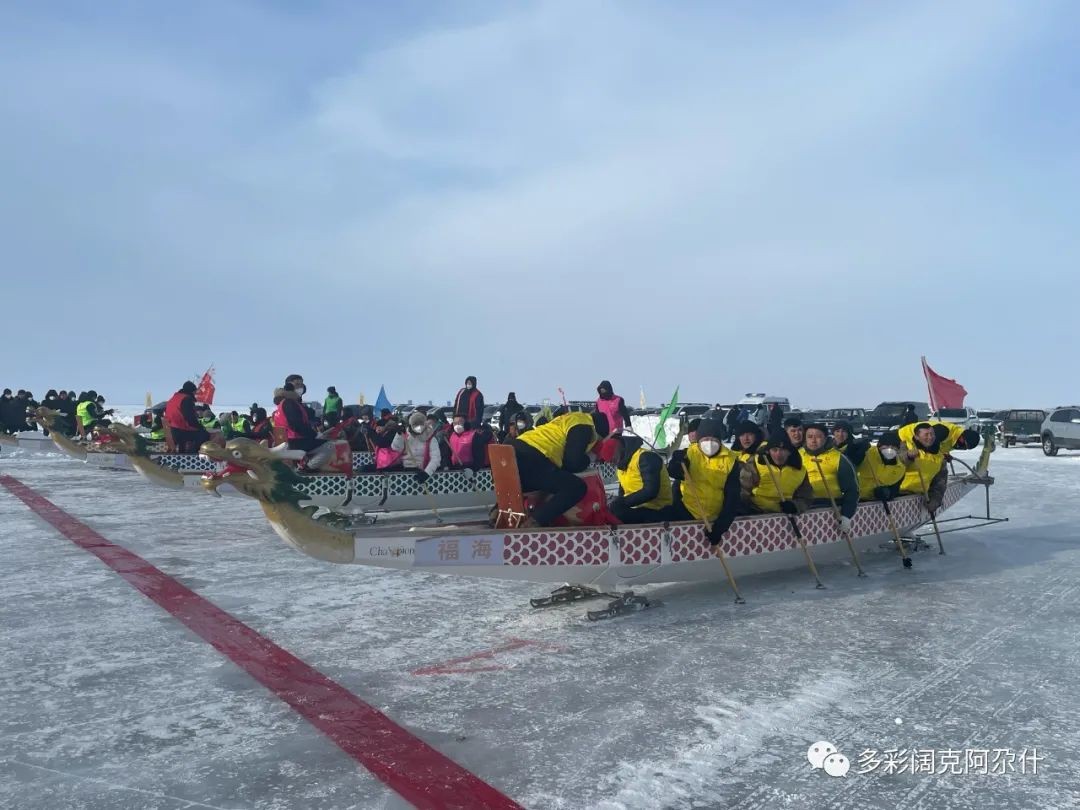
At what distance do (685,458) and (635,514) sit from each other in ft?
2.10

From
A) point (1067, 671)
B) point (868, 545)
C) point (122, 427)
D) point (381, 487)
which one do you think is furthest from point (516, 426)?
point (1067, 671)

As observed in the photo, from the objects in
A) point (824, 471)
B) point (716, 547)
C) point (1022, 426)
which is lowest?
point (716, 547)

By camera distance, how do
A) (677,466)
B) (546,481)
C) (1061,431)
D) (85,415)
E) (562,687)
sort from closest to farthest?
(562,687), (546,481), (677,466), (85,415), (1061,431)

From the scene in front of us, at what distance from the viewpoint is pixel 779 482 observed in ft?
24.7

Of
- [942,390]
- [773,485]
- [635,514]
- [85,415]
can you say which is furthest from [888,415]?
[85,415]

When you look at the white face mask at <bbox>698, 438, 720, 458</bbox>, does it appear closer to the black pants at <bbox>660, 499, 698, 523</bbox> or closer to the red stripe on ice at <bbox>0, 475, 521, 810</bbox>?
the black pants at <bbox>660, 499, 698, 523</bbox>

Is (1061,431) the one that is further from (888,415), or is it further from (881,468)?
(881,468)

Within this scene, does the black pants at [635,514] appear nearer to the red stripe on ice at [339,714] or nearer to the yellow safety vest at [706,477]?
the yellow safety vest at [706,477]

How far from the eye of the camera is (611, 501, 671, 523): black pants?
21.9 ft

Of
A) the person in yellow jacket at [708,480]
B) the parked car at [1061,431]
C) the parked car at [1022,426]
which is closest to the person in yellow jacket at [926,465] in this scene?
the person in yellow jacket at [708,480]

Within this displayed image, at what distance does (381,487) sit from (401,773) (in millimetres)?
8407

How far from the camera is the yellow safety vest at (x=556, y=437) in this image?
19.9ft

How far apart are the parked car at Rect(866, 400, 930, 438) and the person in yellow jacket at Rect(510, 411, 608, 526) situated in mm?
21623

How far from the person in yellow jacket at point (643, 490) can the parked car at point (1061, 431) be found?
21.0 m
